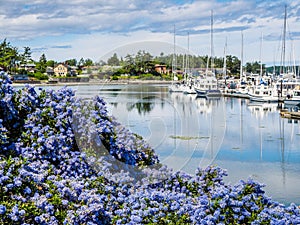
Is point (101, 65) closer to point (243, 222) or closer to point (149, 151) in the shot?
point (149, 151)

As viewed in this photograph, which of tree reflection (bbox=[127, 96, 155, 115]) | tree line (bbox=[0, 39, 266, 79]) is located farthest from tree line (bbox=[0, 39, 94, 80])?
tree reflection (bbox=[127, 96, 155, 115])

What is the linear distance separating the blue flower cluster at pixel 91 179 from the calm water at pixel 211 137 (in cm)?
68

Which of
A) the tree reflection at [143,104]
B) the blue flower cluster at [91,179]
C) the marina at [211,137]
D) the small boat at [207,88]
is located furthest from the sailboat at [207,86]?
the blue flower cluster at [91,179]

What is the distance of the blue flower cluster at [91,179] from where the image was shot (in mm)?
4184

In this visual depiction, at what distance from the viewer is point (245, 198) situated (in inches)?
177

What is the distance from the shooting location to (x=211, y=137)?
18.9m

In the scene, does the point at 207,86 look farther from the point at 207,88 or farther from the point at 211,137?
the point at 211,137

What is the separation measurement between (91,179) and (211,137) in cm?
1448

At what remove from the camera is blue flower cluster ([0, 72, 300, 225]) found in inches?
165

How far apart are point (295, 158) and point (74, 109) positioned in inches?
675

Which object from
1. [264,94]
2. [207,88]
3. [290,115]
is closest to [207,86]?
[207,88]

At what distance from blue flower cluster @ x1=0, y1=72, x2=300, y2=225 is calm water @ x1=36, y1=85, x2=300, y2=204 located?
2.24 feet

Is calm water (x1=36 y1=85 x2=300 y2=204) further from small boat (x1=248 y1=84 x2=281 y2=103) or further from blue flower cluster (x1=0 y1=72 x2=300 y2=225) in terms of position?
small boat (x1=248 y1=84 x2=281 y2=103)

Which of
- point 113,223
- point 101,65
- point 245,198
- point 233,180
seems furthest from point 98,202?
point 233,180
